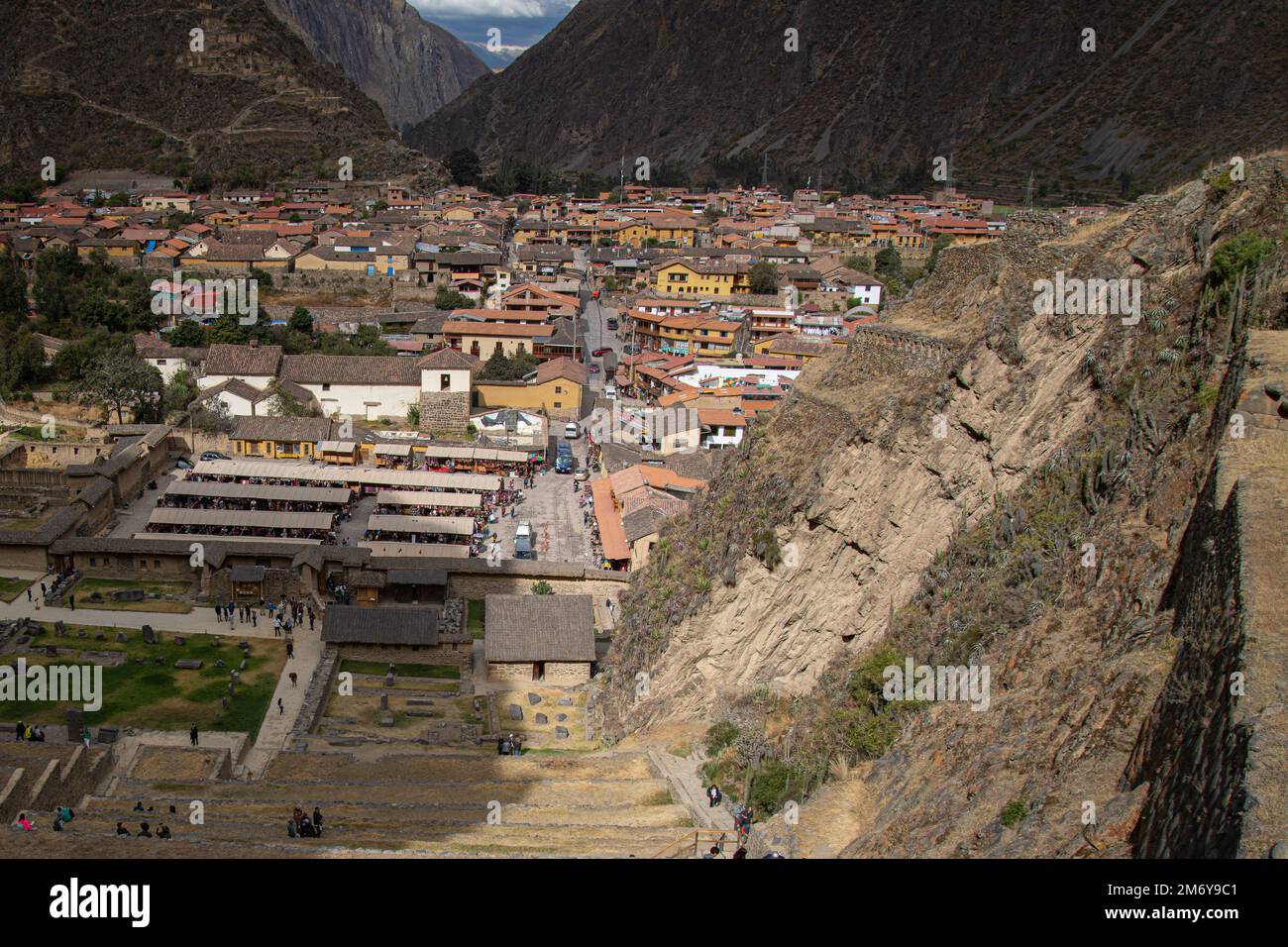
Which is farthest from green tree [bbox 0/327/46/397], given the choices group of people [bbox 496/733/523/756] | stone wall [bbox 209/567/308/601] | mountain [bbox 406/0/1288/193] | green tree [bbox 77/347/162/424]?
mountain [bbox 406/0/1288/193]

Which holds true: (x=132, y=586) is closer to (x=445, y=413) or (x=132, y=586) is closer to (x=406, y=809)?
(x=406, y=809)

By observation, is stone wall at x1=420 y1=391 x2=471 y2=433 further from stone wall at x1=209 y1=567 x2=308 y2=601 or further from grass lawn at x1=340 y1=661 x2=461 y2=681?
grass lawn at x1=340 y1=661 x2=461 y2=681

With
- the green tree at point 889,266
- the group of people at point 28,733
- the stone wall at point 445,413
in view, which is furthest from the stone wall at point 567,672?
the green tree at point 889,266

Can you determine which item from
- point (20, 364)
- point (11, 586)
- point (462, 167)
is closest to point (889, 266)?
point (20, 364)

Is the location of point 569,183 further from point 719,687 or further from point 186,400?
point 719,687
